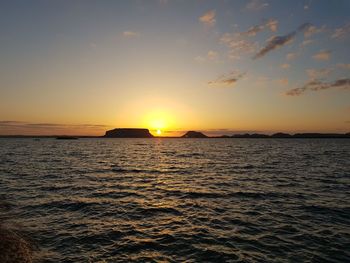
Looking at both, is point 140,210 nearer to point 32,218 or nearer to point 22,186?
point 32,218

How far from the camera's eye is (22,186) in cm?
3231

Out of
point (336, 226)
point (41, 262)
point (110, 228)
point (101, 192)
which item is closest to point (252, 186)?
point (336, 226)

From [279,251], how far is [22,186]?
28.9 meters

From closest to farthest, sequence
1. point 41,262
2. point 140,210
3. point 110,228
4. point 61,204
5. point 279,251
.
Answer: point 41,262 → point 279,251 → point 110,228 → point 140,210 → point 61,204

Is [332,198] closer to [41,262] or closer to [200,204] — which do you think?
[200,204]

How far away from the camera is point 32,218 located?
1975 cm

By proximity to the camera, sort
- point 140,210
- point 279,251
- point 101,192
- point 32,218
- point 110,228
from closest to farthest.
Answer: point 279,251 < point 110,228 < point 32,218 < point 140,210 < point 101,192

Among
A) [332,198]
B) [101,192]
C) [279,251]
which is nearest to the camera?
[279,251]

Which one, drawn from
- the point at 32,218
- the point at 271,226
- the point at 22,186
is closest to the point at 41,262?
the point at 32,218

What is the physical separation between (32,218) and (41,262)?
812cm

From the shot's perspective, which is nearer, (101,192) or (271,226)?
(271,226)

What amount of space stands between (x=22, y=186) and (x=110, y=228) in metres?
19.7

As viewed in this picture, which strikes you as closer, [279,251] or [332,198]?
[279,251]

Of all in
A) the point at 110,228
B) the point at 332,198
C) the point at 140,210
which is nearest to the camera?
the point at 110,228
